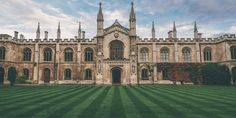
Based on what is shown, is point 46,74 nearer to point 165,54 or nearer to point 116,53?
point 116,53

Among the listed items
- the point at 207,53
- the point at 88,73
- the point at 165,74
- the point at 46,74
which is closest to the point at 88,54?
the point at 88,73

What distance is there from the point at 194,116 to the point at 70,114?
17.7 feet

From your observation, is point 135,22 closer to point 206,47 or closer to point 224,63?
point 206,47

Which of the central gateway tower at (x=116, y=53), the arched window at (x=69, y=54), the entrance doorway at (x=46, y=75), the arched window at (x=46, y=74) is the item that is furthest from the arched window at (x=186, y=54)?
the entrance doorway at (x=46, y=75)

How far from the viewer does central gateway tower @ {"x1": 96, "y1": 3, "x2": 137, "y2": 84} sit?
3919 cm

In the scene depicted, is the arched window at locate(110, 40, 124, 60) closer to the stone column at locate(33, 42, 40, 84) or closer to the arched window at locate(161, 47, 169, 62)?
the arched window at locate(161, 47, 169, 62)

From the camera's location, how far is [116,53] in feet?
134

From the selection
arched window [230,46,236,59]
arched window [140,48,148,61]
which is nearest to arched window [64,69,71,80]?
arched window [140,48,148,61]

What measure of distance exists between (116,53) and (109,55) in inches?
57.2

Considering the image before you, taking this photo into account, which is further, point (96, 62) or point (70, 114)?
point (96, 62)

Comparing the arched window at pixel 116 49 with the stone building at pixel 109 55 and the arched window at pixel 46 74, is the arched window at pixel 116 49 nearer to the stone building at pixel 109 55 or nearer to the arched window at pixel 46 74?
the stone building at pixel 109 55

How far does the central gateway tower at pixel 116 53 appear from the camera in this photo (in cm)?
3919

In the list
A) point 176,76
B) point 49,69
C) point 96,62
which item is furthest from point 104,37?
point 176,76

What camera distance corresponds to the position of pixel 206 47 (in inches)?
1641
